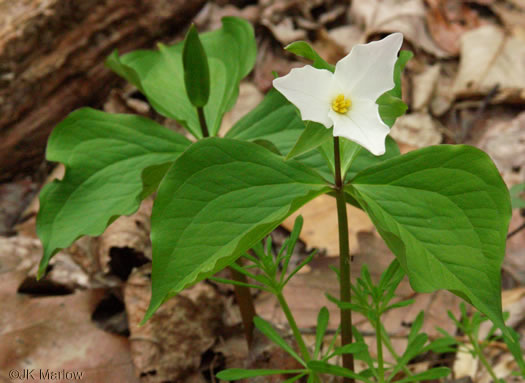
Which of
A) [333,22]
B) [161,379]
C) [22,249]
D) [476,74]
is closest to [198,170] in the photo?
[161,379]

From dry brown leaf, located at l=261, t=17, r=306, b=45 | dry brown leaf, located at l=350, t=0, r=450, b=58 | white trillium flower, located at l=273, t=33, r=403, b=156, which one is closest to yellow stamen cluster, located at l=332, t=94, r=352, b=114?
white trillium flower, located at l=273, t=33, r=403, b=156

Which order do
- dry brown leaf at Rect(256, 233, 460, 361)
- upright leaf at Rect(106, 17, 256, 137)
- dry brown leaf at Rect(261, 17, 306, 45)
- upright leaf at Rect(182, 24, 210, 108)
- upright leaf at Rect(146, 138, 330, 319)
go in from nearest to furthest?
upright leaf at Rect(146, 138, 330, 319)
upright leaf at Rect(182, 24, 210, 108)
upright leaf at Rect(106, 17, 256, 137)
dry brown leaf at Rect(256, 233, 460, 361)
dry brown leaf at Rect(261, 17, 306, 45)

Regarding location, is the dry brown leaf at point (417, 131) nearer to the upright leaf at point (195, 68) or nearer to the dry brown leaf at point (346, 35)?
the dry brown leaf at point (346, 35)

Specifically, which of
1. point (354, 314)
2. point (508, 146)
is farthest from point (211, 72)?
point (508, 146)

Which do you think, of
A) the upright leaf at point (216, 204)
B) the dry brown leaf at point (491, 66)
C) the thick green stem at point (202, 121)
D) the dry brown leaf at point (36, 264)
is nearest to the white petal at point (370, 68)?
the upright leaf at point (216, 204)

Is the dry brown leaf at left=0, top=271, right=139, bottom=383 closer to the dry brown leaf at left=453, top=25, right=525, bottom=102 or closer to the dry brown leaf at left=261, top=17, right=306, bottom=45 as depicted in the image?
the dry brown leaf at left=261, top=17, right=306, bottom=45
